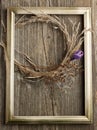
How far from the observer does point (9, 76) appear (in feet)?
4.34

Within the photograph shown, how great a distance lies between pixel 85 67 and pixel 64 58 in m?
0.10

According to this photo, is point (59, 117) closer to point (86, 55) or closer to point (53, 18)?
point (86, 55)

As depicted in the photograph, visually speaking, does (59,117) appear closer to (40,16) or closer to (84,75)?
(84,75)

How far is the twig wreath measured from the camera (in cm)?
132

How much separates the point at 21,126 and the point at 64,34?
429 millimetres

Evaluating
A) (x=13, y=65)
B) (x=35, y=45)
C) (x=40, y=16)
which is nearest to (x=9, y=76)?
(x=13, y=65)

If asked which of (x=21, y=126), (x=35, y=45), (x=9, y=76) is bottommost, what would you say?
(x=21, y=126)

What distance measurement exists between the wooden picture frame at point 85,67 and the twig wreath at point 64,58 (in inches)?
1.0

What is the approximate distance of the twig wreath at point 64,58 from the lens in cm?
132

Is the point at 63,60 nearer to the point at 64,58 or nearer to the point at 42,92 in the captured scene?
the point at 64,58

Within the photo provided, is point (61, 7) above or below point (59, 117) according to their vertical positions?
above

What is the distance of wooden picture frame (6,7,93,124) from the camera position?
1312 millimetres

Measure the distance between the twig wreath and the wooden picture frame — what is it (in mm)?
24

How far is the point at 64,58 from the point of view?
4.34 ft
